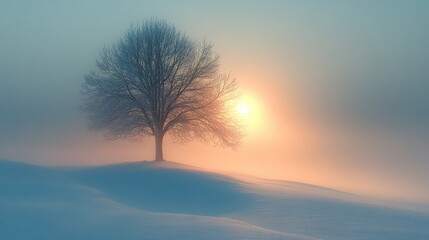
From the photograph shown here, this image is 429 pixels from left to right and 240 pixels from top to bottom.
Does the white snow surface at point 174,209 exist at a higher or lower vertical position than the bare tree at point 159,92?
lower

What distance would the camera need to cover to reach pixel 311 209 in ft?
73.8

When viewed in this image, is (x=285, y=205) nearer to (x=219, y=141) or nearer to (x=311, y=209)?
(x=311, y=209)

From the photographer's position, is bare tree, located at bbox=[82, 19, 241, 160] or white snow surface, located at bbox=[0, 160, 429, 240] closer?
white snow surface, located at bbox=[0, 160, 429, 240]

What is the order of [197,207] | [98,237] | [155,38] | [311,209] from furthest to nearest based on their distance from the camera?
[155,38] < [197,207] < [311,209] < [98,237]

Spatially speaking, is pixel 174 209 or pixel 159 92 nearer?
pixel 174 209

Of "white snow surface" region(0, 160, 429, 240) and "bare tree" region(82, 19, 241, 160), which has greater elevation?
"bare tree" region(82, 19, 241, 160)

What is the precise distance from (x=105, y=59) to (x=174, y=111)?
5481 mm

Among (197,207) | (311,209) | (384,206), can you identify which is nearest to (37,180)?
(197,207)

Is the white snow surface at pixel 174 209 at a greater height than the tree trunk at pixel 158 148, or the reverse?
the tree trunk at pixel 158 148

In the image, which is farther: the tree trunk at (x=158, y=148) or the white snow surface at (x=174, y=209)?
the tree trunk at (x=158, y=148)

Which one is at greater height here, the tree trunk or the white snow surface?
the tree trunk

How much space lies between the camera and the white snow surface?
1564cm

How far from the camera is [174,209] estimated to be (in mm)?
23328

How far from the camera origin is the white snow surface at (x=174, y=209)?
616 inches
